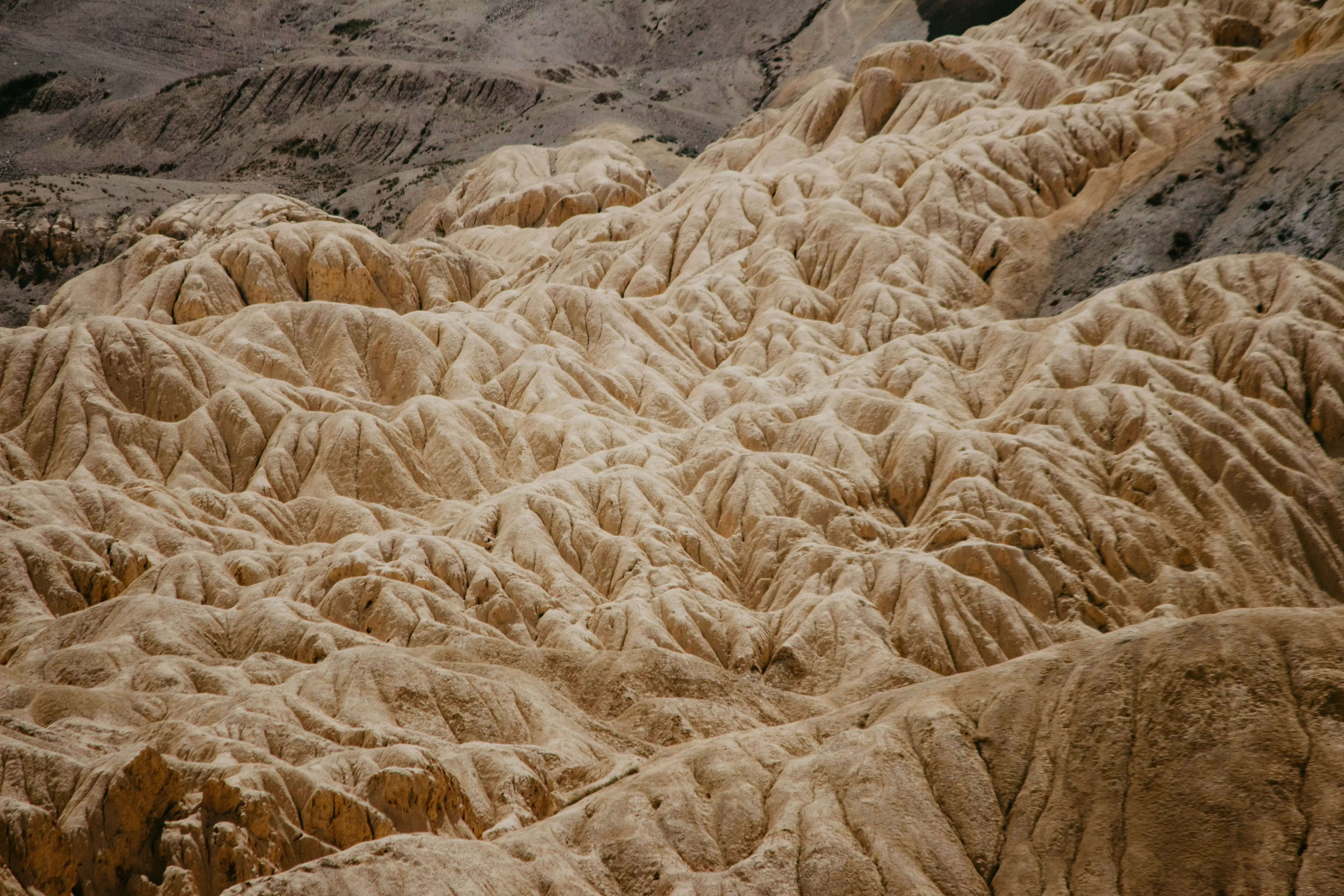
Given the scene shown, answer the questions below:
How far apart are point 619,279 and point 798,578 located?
39556mm

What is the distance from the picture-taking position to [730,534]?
203 feet

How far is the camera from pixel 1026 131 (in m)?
94.6

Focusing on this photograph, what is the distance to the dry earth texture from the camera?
31062 millimetres

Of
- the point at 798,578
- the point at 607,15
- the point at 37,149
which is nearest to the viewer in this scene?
the point at 798,578

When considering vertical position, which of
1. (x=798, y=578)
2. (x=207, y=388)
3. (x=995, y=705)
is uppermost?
(x=995, y=705)

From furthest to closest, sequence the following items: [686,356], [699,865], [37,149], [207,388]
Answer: [37,149] → [686,356] → [207,388] → [699,865]

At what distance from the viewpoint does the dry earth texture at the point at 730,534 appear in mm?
31062

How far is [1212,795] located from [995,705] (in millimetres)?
6665

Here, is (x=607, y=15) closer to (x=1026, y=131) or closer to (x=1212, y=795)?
(x=1026, y=131)

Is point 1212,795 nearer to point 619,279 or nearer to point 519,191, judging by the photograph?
point 619,279

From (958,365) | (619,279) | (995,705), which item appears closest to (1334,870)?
(995,705)

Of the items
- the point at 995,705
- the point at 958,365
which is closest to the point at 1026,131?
the point at 958,365

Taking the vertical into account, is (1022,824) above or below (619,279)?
above

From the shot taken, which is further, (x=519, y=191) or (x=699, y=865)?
(x=519, y=191)
